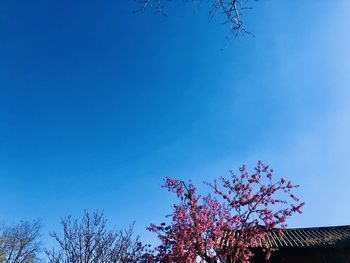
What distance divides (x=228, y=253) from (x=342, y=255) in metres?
7.77

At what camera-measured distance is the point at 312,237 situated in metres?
17.4

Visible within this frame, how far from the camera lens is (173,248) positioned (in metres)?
11.4

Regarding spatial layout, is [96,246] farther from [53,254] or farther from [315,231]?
[315,231]

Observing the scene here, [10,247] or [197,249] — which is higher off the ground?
[10,247]

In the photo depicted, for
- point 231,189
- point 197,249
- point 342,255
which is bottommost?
point 342,255

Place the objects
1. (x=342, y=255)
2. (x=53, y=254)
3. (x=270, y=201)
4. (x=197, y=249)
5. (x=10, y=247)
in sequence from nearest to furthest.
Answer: (x=197, y=249) < (x=270, y=201) < (x=53, y=254) < (x=342, y=255) < (x=10, y=247)

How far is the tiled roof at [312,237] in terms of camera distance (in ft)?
52.0

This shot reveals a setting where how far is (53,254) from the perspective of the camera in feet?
43.1

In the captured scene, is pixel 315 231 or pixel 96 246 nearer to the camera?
pixel 96 246

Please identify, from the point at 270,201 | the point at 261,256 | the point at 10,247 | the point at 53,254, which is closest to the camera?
the point at 270,201

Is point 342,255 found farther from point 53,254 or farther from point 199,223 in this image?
point 53,254

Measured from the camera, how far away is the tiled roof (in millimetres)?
15839

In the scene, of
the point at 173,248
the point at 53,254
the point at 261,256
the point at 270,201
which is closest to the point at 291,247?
the point at 261,256

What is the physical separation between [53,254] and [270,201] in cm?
1027
